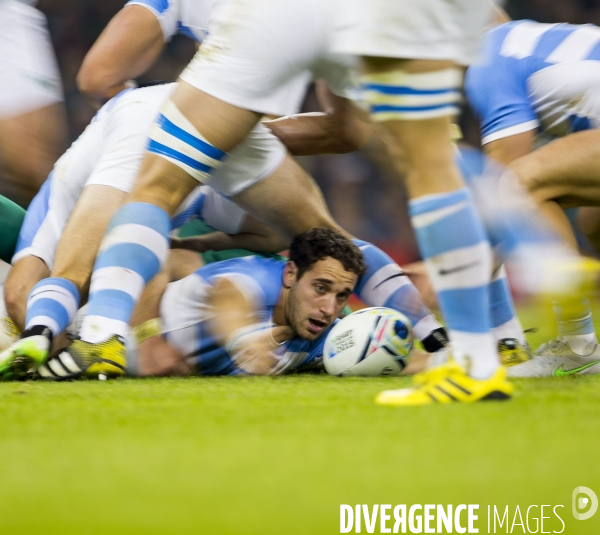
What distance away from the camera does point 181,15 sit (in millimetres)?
4547

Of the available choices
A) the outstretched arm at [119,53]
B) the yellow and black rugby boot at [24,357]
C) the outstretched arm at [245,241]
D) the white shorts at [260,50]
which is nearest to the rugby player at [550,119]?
the white shorts at [260,50]

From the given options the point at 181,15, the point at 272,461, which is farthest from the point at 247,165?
the point at 272,461

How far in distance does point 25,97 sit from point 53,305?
4.41 feet

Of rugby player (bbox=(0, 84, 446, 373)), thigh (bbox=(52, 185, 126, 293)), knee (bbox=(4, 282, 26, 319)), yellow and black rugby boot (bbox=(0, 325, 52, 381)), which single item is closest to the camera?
yellow and black rugby boot (bbox=(0, 325, 52, 381))

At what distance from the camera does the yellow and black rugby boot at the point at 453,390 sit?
6.67ft

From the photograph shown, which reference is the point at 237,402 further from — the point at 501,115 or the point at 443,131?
the point at 501,115

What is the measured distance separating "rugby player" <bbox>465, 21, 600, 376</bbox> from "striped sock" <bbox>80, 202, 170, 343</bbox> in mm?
1219

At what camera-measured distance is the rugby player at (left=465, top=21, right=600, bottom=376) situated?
2.84m

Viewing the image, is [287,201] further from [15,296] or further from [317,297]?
[15,296]

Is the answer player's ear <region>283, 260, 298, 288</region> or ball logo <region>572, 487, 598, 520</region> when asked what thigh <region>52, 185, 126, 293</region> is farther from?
ball logo <region>572, 487, 598, 520</region>

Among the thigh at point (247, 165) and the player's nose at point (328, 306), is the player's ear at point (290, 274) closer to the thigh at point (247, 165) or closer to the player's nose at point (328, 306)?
the player's nose at point (328, 306)

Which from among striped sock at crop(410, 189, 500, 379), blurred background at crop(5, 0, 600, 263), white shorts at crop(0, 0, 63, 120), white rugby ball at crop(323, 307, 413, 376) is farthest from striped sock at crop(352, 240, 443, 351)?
blurred background at crop(5, 0, 600, 263)

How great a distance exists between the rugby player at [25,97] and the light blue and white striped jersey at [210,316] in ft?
3.87

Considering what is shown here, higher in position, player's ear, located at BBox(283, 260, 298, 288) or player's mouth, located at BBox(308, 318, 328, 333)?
player's ear, located at BBox(283, 260, 298, 288)
